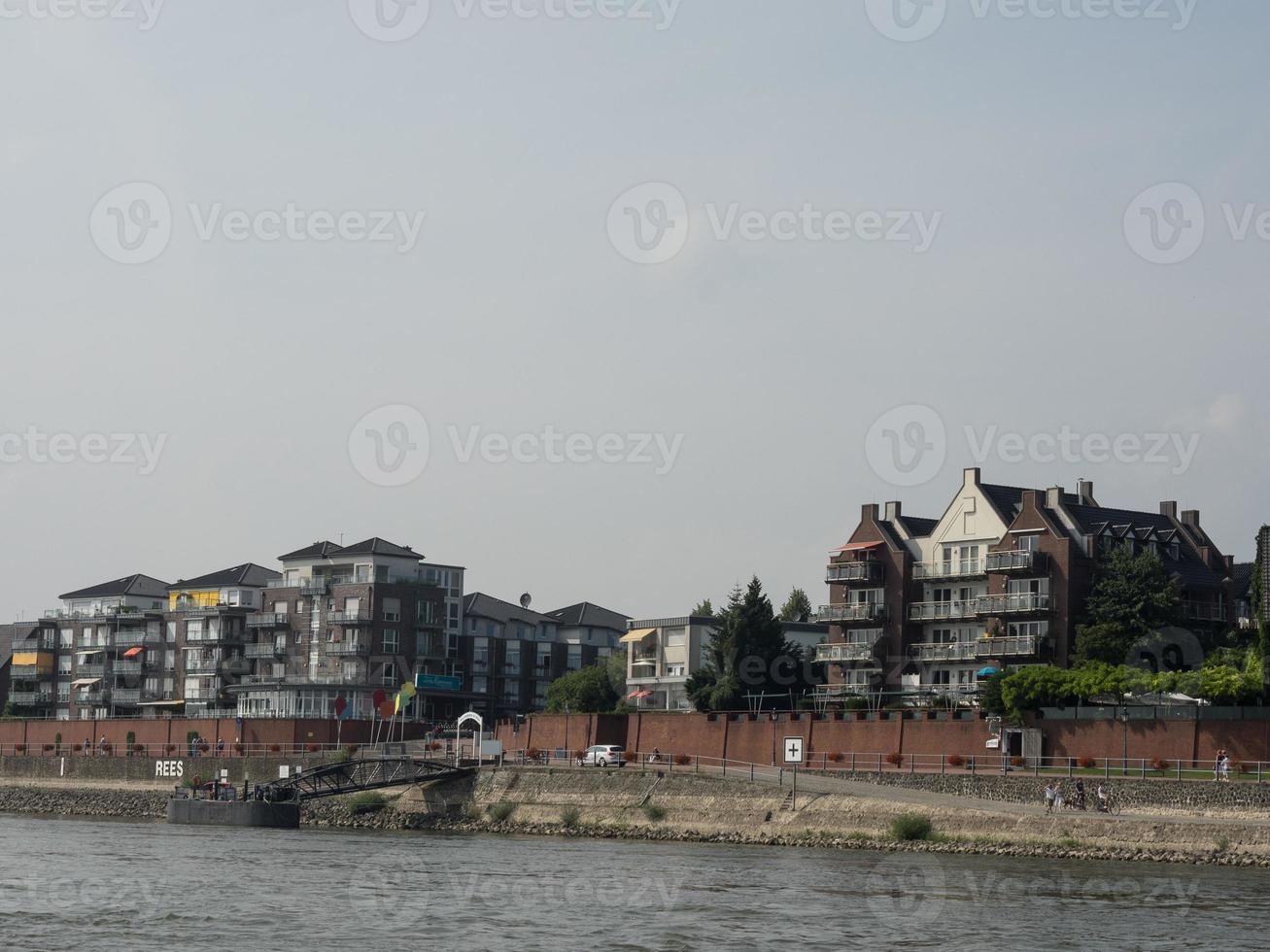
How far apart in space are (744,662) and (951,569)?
40.7 ft

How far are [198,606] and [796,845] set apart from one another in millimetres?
86014

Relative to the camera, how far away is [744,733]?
276 ft

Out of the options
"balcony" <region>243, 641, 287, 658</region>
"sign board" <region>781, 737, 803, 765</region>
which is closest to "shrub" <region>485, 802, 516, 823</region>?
"sign board" <region>781, 737, 803, 765</region>

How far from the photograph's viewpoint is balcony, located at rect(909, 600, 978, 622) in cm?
9550

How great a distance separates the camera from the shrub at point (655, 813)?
72.3 meters

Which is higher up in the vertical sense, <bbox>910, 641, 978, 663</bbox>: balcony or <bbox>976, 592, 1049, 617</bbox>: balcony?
<bbox>976, 592, 1049, 617</bbox>: balcony

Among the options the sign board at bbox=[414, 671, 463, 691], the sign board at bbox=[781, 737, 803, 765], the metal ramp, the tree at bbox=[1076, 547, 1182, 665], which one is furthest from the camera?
the sign board at bbox=[414, 671, 463, 691]

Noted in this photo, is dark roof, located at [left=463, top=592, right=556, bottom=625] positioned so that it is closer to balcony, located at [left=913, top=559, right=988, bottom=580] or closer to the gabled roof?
the gabled roof

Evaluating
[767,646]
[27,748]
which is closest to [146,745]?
[27,748]

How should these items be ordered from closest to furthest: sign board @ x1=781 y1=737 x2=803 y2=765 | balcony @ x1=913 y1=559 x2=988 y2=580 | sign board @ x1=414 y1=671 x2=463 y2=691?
sign board @ x1=781 y1=737 x2=803 y2=765
balcony @ x1=913 y1=559 x2=988 y2=580
sign board @ x1=414 y1=671 x2=463 y2=691

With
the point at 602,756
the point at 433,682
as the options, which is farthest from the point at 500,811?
the point at 433,682

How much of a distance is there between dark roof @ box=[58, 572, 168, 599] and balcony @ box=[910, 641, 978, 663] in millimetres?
75319

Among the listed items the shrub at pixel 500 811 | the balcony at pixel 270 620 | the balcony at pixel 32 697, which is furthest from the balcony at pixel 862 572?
the balcony at pixel 32 697

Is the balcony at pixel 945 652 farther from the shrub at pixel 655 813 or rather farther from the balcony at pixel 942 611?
the shrub at pixel 655 813
